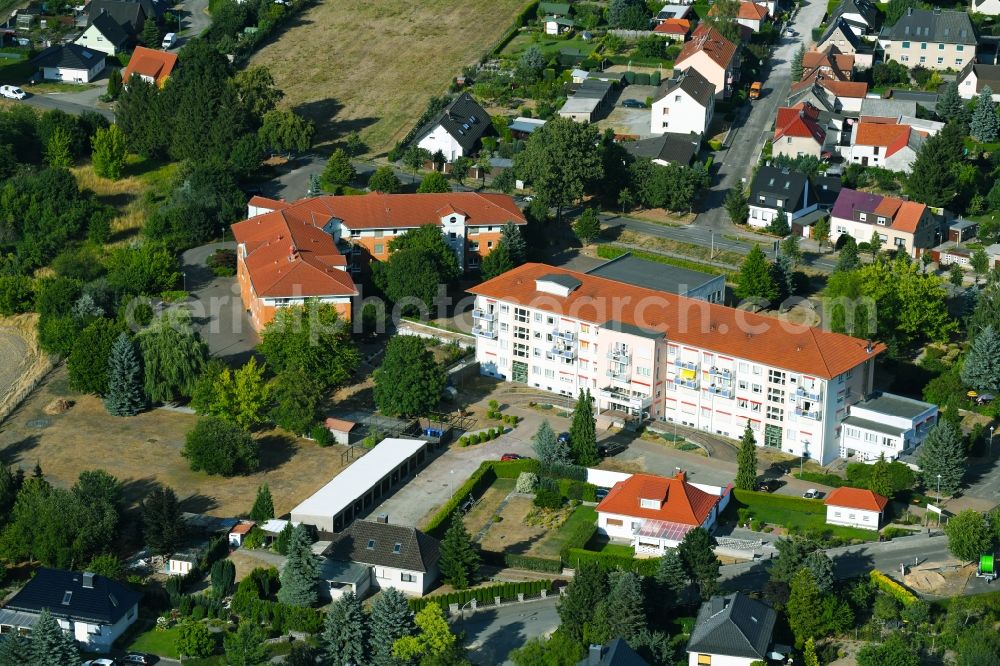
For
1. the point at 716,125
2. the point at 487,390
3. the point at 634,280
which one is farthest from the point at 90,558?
the point at 716,125

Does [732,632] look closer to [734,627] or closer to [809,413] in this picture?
[734,627]

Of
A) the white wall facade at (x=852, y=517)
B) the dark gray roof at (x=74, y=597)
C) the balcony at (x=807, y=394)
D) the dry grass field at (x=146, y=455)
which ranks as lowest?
the dry grass field at (x=146, y=455)

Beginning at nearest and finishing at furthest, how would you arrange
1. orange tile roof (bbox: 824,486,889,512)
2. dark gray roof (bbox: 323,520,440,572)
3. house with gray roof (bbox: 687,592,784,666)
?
house with gray roof (bbox: 687,592,784,666)
dark gray roof (bbox: 323,520,440,572)
orange tile roof (bbox: 824,486,889,512)

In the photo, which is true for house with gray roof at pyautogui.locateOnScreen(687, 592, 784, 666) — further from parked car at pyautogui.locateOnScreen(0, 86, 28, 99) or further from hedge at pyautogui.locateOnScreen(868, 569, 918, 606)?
parked car at pyautogui.locateOnScreen(0, 86, 28, 99)

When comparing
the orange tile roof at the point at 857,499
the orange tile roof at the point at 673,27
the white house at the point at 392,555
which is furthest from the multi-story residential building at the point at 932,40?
the white house at the point at 392,555

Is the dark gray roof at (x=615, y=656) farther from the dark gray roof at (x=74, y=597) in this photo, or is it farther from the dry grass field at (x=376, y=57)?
the dry grass field at (x=376, y=57)

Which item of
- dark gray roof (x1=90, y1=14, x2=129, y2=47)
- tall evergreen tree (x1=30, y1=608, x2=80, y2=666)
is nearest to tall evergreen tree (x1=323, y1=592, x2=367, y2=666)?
tall evergreen tree (x1=30, y1=608, x2=80, y2=666)
